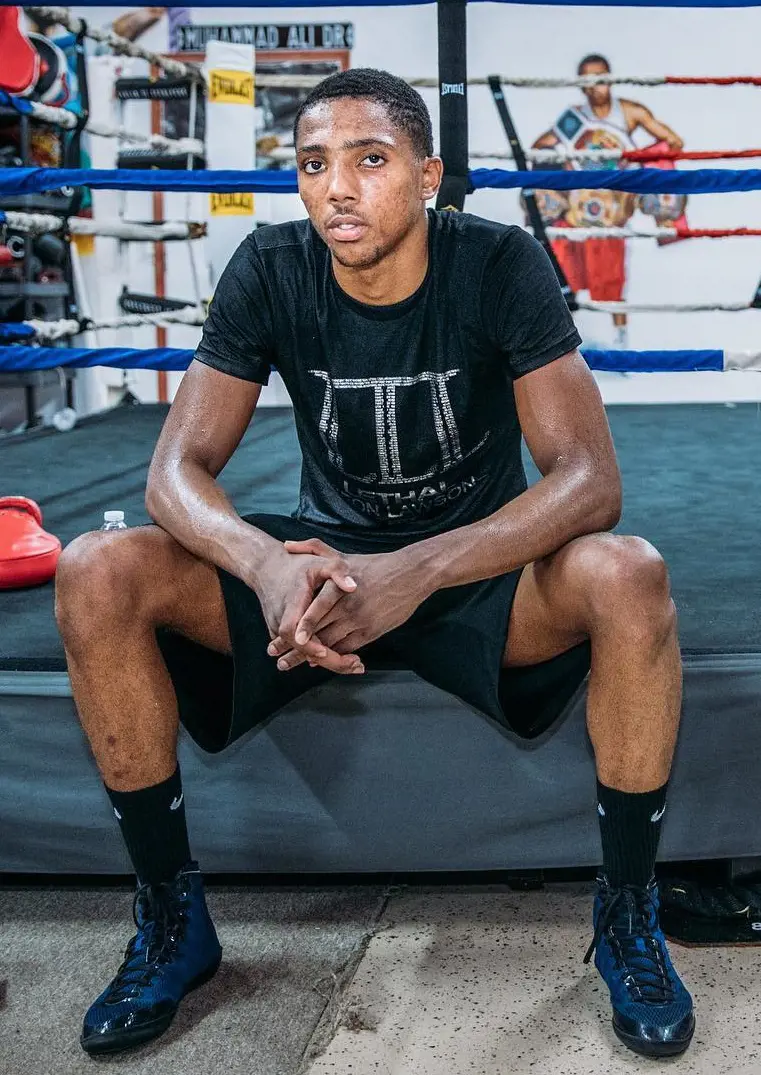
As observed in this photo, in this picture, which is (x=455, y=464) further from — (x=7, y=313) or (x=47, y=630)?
(x=7, y=313)

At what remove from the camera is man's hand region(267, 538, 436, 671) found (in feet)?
3.58

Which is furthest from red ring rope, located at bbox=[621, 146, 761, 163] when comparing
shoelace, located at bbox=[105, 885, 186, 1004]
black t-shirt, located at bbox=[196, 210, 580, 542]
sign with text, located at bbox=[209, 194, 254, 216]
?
shoelace, located at bbox=[105, 885, 186, 1004]

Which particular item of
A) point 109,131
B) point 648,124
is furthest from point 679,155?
point 648,124

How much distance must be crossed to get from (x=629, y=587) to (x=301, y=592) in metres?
0.31

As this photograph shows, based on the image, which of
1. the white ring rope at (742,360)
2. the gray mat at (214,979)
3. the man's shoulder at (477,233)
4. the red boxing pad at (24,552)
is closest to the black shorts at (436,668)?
the gray mat at (214,979)

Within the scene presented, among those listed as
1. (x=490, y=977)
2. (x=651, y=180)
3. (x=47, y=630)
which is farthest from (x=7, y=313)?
(x=490, y=977)

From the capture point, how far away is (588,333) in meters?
5.38

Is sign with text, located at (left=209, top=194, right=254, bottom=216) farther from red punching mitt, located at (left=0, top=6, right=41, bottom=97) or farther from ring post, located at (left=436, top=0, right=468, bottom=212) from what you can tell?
ring post, located at (left=436, top=0, right=468, bottom=212)

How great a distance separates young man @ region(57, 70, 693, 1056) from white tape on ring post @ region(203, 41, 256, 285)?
199 centimetres

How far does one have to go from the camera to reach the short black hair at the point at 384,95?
1.21 metres

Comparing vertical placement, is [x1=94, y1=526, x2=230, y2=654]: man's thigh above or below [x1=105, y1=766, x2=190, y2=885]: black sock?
above

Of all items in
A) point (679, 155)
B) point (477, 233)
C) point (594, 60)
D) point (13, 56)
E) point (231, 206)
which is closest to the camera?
point (477, 233)

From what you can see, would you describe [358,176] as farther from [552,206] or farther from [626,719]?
[552,206]

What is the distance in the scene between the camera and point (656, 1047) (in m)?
1.06
